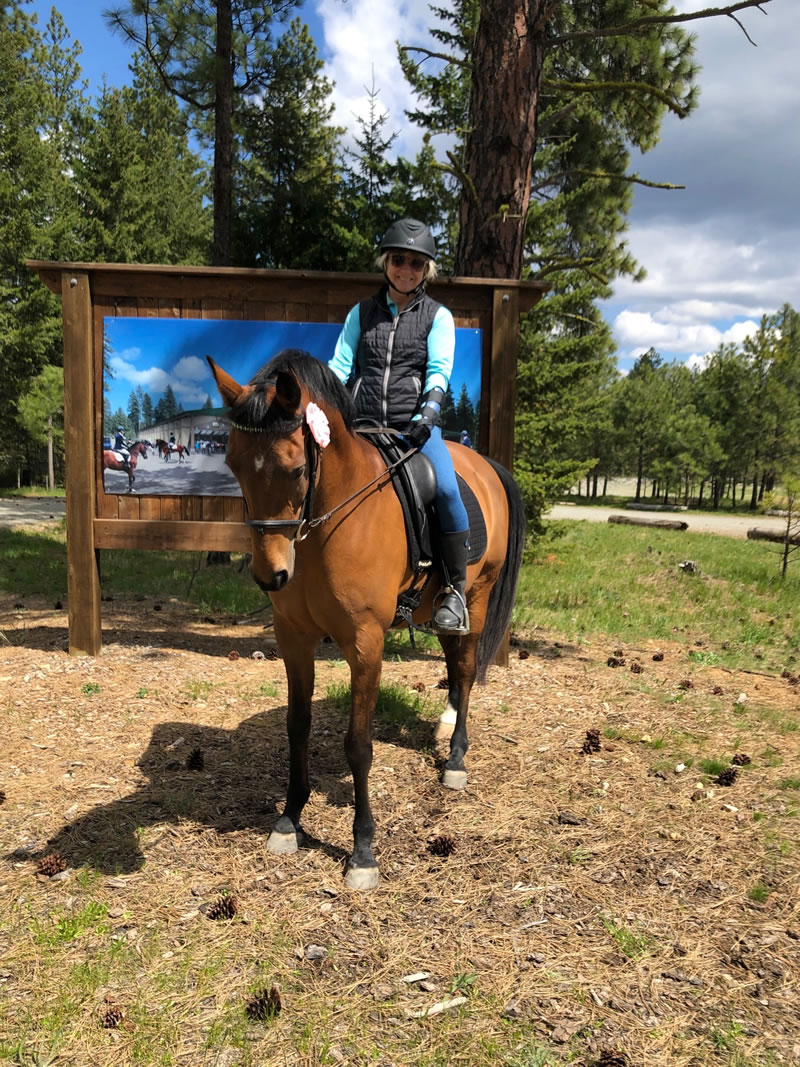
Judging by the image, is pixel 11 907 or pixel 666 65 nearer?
pixel 11 907

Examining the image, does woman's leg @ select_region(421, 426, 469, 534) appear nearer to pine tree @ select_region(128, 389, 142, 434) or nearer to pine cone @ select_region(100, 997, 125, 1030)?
pine cone @ select_region(100, 997, 125, 1030)

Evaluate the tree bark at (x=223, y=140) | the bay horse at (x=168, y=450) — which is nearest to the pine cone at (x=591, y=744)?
the bay horse at (x=168, y=450)

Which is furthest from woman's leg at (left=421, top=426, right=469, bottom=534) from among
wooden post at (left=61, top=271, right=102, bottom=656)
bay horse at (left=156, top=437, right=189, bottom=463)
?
wooden post at (left=61, top=271, right=102, bottom=656)

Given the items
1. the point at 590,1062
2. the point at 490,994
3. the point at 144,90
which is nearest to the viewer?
the point at 590,1062

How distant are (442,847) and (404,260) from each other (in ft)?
10.3

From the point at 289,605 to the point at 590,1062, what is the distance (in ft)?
7.02

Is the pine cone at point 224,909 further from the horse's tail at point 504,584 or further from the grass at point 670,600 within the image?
the grass at point 670,600

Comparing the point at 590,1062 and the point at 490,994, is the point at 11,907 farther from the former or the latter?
the point at 590,1062

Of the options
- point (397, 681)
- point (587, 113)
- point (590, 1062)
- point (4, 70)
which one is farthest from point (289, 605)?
point (4, 70)

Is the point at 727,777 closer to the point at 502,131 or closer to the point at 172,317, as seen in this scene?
the point at 172,317

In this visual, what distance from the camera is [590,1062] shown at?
2.30m

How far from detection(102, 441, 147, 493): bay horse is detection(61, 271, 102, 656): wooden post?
0.12 metres

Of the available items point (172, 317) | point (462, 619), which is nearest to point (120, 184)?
point (172, 317)

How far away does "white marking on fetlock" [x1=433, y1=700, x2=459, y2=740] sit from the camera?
193 inches
